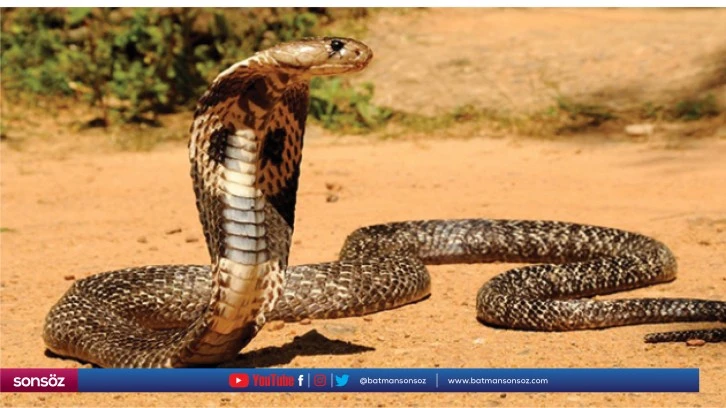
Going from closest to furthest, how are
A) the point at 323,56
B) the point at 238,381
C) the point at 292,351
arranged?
the point at 323,56 → the point at 238,381 → the point at 292,351

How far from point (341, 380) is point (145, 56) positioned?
29.4 ft

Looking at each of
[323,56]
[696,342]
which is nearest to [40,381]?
[323,56]

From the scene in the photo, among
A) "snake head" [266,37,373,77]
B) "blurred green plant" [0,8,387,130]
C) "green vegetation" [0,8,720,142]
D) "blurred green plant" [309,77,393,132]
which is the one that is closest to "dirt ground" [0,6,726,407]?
"blurred green plant" [309,77,393,132]

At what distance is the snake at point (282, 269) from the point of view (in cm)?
477

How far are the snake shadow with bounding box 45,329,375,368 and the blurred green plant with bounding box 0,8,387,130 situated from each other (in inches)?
253

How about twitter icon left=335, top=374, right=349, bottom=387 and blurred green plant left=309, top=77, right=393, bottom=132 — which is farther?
blurred green plant left=309, top=77, right=393, bottom=132

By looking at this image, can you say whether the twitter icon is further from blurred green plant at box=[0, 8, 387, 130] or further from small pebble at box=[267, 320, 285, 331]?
blurred green plant at box=[0, 8, 387, 130]

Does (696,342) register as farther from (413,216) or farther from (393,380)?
Result: (413,216)

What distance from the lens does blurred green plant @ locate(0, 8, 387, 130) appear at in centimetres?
1267

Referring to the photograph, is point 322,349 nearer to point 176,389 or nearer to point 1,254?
point 176,389

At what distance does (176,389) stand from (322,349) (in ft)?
3.29

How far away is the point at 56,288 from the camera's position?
7305 millimetres

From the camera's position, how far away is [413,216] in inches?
364

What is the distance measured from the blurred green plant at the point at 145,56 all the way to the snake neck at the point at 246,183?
7.29 m
